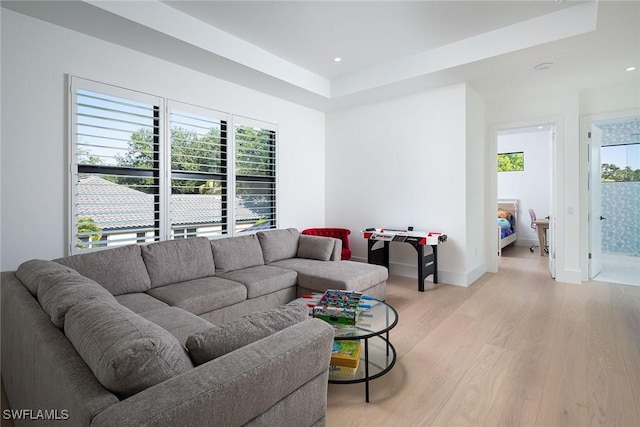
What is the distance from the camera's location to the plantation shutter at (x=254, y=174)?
424cm

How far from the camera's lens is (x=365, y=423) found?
174 cm

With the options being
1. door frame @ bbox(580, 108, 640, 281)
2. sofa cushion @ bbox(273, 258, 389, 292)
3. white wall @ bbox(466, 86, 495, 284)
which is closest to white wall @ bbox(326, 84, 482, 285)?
white wall @ bbox(466, 86, 495, 284)

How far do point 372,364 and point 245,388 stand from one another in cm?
146

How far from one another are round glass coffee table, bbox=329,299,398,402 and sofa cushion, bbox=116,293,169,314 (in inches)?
50.9

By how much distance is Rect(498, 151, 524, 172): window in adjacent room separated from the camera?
7762 millimetres

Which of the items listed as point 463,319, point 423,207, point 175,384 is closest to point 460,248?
point 423,207

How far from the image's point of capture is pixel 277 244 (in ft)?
12.8

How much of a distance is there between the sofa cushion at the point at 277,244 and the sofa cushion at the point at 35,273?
6.70ft

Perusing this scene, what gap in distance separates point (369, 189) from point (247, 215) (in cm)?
193

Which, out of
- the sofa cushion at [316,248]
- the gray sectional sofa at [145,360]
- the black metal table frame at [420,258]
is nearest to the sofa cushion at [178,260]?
the gray sectional sofa at [145,360]

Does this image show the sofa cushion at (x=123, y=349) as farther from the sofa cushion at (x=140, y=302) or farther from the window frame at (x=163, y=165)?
the window frame at (x=163, y=165)

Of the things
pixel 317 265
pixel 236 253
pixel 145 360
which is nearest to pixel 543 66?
pixel 317 265

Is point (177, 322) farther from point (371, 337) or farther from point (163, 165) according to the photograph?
point (163, 165)

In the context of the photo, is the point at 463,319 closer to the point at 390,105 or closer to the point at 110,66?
the point at 390,105
